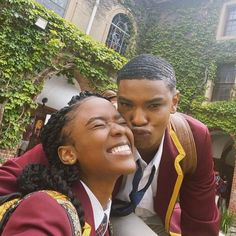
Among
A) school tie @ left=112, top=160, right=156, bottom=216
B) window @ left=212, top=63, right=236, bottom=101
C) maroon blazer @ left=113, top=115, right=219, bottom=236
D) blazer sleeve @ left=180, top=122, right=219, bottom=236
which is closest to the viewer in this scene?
Answer: school tie @ left=112, top=160, right=156, bottom=216

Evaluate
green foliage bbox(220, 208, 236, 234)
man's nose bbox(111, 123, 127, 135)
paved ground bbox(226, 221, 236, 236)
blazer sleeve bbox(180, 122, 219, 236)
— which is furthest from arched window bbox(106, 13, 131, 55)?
man's nose bbox(111, 123, 127, 135)

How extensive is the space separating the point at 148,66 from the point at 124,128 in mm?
492

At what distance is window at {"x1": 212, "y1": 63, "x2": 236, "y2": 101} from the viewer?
42.2ft

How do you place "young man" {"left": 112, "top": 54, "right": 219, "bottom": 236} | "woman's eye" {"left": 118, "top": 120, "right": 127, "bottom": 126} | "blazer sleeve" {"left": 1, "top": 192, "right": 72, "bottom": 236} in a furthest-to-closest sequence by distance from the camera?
"young man" {"left": 112, "top": 54, "right": 219, "bottom": 236}, "woman's eye" {"left": 118, "top": 120, "right": 127, "bottom": 126}, "blazer sleeve" {"left": 1, "top": 192, "right": 72, "bottom": 236}

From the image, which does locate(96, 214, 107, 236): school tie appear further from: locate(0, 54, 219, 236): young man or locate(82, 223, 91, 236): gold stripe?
locate(0, 54, 219, 236): young man

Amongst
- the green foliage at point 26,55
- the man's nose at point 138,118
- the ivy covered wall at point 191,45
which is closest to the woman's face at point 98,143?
the man's nose at point 138,118

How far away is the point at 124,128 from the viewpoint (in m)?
1.87

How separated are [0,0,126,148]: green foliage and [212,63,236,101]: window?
19.7 ft

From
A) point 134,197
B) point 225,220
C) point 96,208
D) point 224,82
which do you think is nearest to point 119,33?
point 224,82

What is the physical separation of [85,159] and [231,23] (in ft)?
45.3

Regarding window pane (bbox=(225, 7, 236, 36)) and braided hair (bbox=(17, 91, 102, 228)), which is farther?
window pane (bbox=(225, 7, 236, 36))

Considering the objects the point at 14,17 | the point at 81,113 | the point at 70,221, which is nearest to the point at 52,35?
the point at 14,17

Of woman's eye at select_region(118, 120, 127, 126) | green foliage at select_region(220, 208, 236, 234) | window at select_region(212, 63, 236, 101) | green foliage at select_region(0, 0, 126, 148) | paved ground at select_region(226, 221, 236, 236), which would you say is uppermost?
window at select_region(212, 63, 236, 101)

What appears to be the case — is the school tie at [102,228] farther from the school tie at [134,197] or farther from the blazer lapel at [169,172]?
the blazer lapel at [169,172]
